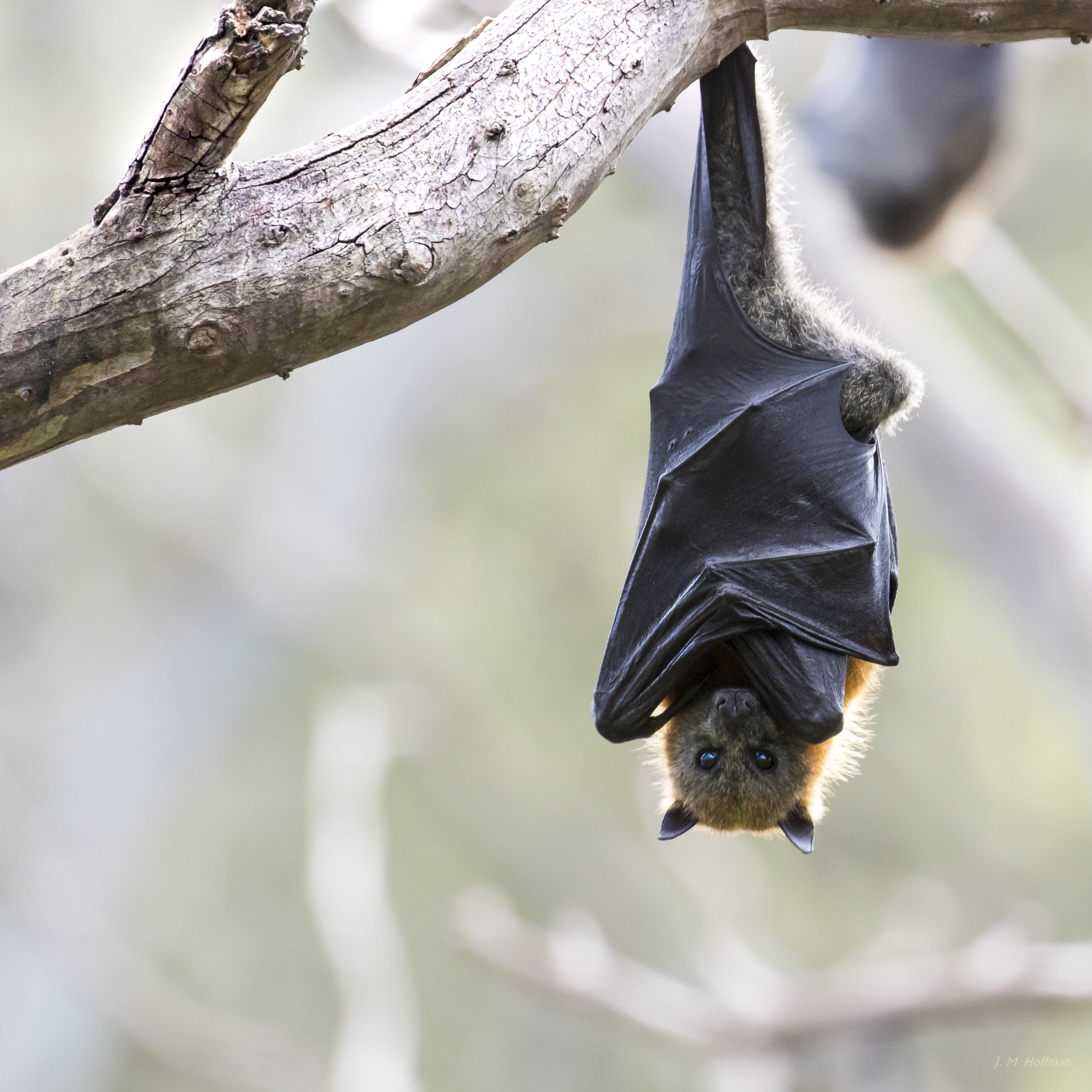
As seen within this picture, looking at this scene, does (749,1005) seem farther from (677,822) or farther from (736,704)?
(736,704)

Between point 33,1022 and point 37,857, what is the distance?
1.57 meters

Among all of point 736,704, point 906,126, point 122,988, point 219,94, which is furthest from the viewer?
point 122,988

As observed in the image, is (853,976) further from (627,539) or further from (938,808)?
(938,808)

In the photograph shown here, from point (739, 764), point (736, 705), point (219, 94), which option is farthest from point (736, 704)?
point (219, 94)

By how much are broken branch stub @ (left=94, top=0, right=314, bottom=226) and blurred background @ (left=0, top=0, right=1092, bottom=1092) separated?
5.14 meters

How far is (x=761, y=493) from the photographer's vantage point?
3354 mm

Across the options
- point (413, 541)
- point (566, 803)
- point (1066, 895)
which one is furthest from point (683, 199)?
point (1066, 895)

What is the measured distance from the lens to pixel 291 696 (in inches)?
541

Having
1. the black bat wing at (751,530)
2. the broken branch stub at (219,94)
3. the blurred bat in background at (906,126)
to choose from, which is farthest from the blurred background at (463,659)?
the broken branch stub at (219,94)

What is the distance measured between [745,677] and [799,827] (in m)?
0.59

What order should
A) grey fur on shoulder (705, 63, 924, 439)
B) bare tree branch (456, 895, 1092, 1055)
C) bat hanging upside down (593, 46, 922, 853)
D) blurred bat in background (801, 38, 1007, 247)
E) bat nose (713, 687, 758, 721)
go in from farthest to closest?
blurred bat in background (801, 38, 1007, 247) → bare tree branch (456, 895, 1092, 1055) → bat nose (713, 687, 758, 721) → bat hanging upside down (593, 46, 922, 853) → grey fur on shoulder (705, 63, 924, 439)

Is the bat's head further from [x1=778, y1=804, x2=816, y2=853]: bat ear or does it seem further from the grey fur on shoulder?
the grey fur on shoulder

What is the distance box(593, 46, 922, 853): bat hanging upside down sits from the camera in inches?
128

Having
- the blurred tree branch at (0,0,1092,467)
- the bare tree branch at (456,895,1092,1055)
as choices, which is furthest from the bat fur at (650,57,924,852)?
the bare tree branch at (456,895,1092,1055)
